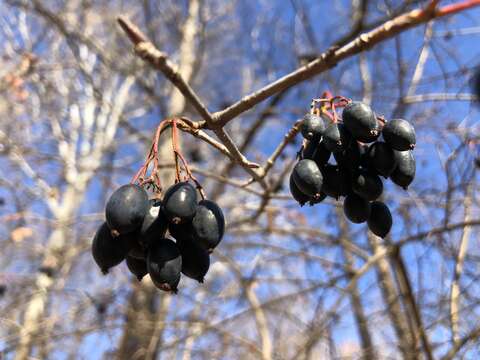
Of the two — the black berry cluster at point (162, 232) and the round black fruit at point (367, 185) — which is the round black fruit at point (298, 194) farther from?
the black berry cluster at point (162, 232)

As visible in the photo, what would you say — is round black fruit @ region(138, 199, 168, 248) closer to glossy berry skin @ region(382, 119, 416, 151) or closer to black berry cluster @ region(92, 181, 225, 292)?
black berry cluster @ region(92, 181, 225, 292)

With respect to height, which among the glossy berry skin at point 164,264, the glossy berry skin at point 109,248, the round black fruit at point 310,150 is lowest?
the glossy berry skin at point 164,264

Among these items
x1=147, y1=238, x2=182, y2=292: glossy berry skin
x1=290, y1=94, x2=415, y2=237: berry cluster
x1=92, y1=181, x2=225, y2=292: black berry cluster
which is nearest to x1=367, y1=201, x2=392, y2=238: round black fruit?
x1=290, y1=94, x2=415, y2=237: berry cluster

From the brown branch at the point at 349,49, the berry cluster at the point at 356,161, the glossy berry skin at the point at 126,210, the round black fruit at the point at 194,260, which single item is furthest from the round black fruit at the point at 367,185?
the glossy berry skin at the point at 126,210

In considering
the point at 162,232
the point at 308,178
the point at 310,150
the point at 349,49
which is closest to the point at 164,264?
the point at 162,232

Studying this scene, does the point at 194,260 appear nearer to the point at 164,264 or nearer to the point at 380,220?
the point at 164,264
